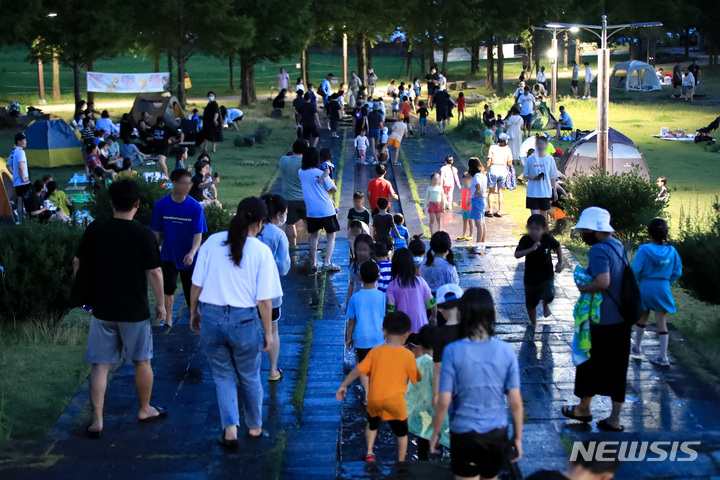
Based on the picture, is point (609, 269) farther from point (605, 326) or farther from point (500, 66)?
point (500, 66)

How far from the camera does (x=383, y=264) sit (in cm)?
937

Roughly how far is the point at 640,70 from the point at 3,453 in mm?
46922

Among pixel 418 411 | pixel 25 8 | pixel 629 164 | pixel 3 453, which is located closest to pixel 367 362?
pixel 418 411

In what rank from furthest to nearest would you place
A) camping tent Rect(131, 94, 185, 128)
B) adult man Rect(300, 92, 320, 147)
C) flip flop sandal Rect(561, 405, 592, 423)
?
1. camping tent Rect(131, 94, 185, 128)
2. adult man Rect(300, 92, 320, 147)
3. flip flop sandal Rect(561, 405, 592, 423)

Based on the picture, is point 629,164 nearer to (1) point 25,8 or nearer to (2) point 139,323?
(2) point 139,323

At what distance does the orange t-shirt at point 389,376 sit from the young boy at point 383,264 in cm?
248

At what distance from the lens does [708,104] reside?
41938 mm

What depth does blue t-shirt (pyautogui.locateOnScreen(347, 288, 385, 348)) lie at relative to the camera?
25.4 ft

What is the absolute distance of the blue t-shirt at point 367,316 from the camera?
7738 millimetres

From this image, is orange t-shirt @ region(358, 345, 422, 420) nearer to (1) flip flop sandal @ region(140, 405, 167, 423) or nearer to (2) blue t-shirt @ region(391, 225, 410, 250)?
(1) flip flop sandal @ region(140, 405, 167, 423)

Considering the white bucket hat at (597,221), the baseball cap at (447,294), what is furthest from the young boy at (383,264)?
the white bucket hat at (597,221)

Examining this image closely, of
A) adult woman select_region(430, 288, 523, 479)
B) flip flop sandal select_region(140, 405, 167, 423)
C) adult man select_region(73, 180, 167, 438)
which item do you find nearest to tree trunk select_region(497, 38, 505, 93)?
flip flop sandal select_region(140, 405, 167, 423)

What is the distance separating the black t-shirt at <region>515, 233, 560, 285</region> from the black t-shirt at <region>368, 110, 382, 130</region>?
1690 cm

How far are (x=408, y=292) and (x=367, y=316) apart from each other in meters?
0.47
